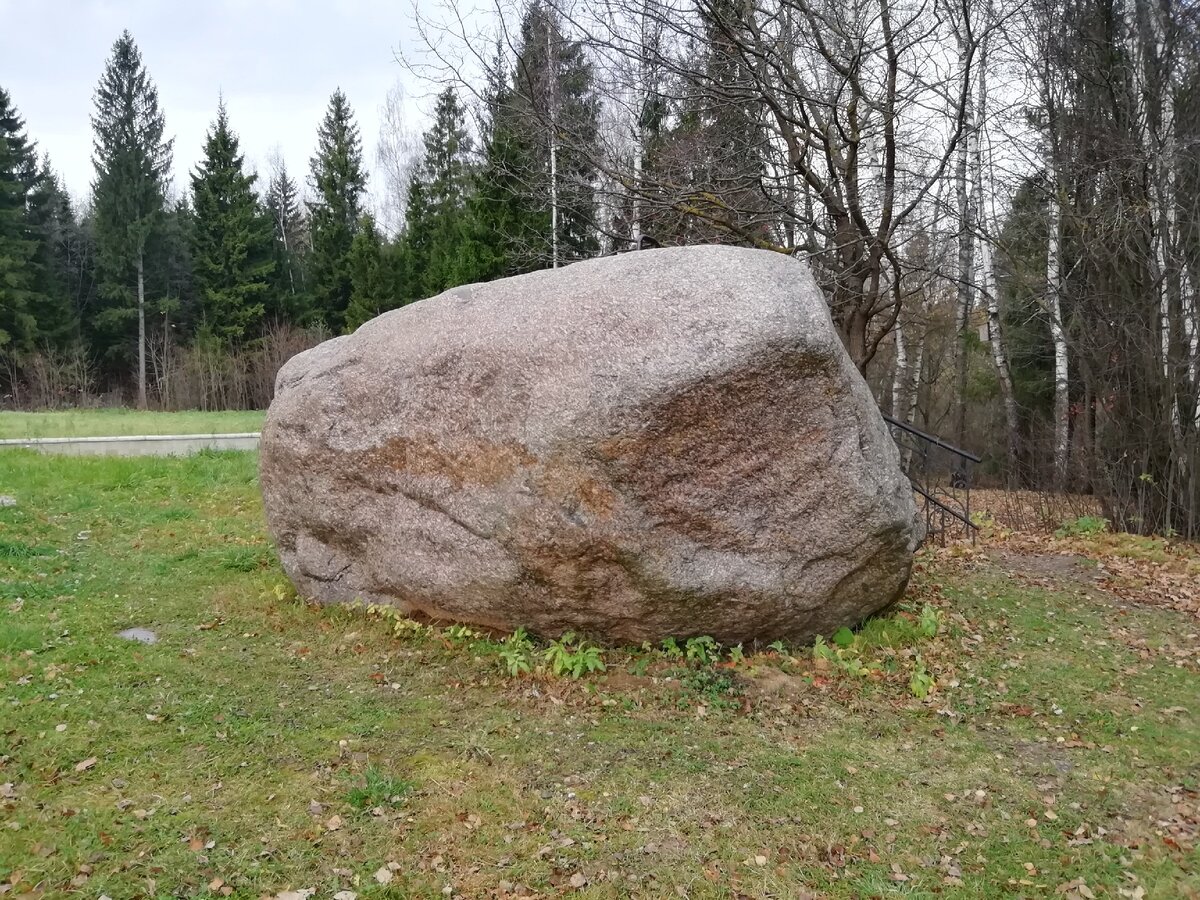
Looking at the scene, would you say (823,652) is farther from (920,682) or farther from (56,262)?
(56,262)

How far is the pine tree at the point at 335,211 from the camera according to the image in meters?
31.9

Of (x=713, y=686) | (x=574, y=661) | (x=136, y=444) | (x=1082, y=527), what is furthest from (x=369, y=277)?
(x=713, y=686)

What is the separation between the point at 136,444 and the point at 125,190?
72.4ft

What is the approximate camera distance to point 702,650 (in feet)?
15.9

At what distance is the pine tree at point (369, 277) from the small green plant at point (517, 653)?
998 inches

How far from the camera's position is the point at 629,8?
7.66m

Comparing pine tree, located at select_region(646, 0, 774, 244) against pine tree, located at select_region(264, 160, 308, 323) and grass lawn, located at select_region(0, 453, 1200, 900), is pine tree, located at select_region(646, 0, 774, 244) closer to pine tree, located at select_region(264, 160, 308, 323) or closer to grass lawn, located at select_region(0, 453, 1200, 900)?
grass lawn, located at select_region(0, 453, 1200, 900)

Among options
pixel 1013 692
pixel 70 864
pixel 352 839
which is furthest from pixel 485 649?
pixel 1013 692

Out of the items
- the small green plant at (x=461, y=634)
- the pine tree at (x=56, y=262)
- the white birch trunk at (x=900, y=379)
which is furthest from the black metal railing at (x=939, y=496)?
the pine tree at (x=56, y=262)

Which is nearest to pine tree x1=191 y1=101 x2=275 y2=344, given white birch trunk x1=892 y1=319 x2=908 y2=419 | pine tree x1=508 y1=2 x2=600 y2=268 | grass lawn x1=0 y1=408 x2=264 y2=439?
grass lawn x1=0 y1=408 x2=264 y2=439

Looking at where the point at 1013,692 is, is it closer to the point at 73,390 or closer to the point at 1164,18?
the point at 1164,18

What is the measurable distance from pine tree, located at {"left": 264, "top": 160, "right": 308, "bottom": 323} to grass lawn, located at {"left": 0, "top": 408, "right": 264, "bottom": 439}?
982 centimetres

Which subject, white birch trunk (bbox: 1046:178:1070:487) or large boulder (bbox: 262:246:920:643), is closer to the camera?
large boulder (bbox: 262:246:920:643)

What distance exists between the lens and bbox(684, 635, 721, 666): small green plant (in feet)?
15.9
